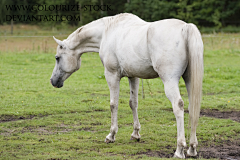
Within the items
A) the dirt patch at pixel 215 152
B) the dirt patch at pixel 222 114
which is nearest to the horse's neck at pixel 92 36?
the dirt patch at pixel 215 152

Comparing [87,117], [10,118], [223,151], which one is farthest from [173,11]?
[223,151]

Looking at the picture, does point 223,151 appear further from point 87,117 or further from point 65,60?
point 87,117

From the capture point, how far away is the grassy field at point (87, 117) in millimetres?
4855

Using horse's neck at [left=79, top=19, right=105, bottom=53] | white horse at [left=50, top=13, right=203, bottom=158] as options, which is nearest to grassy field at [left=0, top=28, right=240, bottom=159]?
white horse at [left=50, top=13, right=203, bottom=158]

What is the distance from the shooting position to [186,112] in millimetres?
7414

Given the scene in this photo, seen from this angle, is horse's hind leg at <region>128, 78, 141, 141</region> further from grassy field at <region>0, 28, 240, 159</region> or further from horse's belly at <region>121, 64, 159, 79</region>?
horse's belly at <region>121, 64, 159, 79</region>

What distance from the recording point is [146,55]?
4.41 metres

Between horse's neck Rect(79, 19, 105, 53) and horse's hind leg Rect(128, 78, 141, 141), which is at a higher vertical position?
horse's neck Rect(79, 19, 105, 53)

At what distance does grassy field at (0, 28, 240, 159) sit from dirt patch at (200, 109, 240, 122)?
241 mm

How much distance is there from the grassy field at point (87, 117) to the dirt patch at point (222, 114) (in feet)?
0.79

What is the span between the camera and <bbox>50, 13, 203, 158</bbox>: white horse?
401 cm

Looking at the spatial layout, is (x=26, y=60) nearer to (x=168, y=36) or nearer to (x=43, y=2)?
(x=168, y=36)

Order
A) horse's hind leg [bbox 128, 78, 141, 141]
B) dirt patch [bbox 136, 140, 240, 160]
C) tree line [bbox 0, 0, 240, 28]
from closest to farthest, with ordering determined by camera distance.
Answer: dirt patch [bbox 136, 140, 240, 160], horse's hind leg [bbox 128, 78, 141, 141], tree line [bbox 0, 0, 240, 28]

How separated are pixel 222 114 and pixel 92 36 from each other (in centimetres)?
373
